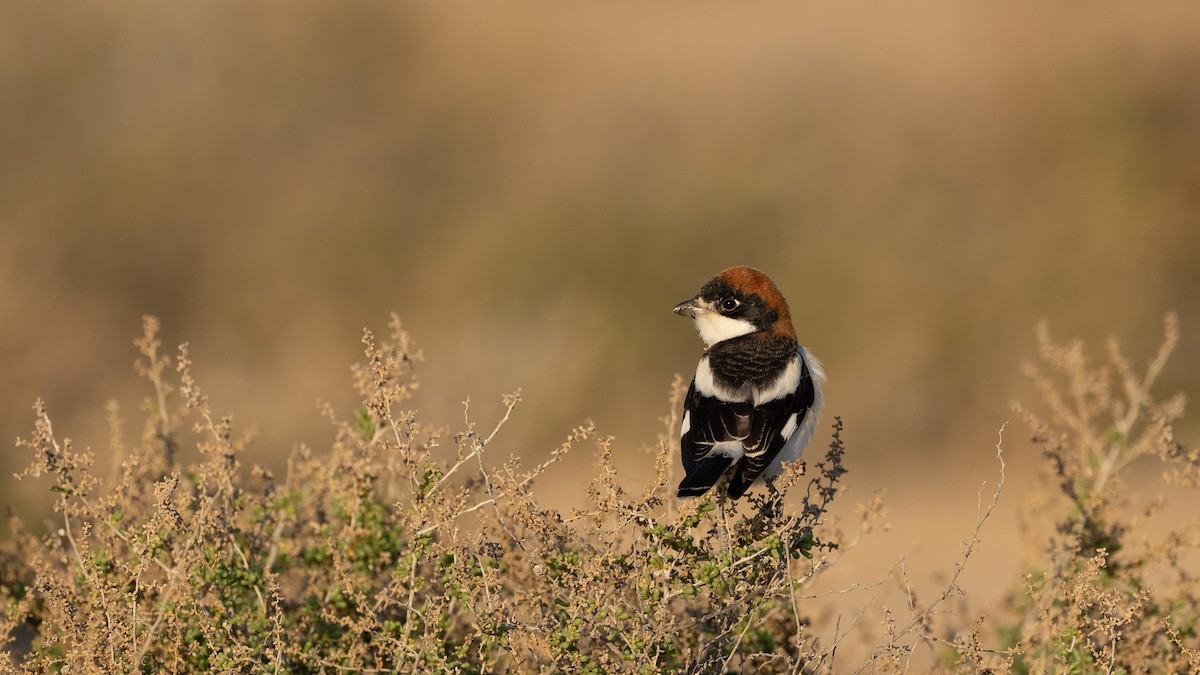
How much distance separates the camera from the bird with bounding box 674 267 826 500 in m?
4.78

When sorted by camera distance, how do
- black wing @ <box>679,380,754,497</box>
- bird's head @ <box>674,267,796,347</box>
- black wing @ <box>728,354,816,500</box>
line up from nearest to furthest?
black wing @ <box>679,380,754,497</box> < black wing @ <box>728,354,816,500</box> < bird's head @ <box>674,267,796,347</box>

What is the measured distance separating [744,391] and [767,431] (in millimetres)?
242

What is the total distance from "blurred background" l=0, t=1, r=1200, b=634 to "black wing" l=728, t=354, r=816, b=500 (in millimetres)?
4324

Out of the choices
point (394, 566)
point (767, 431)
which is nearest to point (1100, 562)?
point (767, 431)

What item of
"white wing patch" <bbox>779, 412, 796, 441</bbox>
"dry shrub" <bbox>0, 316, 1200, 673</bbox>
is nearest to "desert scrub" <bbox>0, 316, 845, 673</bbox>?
"dry shrub" <bbox>0, 316, 1200, 673</bbox>

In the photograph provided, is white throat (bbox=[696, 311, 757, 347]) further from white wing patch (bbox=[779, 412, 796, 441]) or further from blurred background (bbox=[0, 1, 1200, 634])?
blurred background (bbox=[0, 1, 1200, 634])

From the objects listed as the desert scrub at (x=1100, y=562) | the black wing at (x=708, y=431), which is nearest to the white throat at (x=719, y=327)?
the black wing at (x=708, y=431)

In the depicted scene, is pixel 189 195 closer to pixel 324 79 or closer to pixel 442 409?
pixel 324 79

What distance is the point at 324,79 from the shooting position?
15883 mm

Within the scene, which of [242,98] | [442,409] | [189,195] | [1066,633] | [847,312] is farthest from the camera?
[242,98]

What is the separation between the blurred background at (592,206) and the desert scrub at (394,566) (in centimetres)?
491

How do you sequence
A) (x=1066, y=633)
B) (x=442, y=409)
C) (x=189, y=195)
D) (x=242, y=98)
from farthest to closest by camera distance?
(x=242, y=98) → (x=189, y=195) → (x=442, y=409) → (x=1066, y=633)

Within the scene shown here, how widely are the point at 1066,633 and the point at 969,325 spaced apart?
852 cm

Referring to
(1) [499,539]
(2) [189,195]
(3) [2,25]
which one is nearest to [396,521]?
(1) [499,539]
